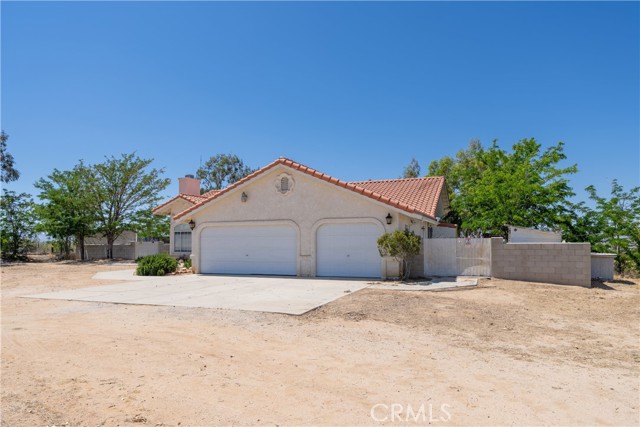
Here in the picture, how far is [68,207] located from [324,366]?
34.2 m

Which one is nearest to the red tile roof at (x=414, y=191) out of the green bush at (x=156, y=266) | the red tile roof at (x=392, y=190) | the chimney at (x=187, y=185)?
the red tile roof at (x=392, y=190)

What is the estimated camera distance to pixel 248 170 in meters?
61.6

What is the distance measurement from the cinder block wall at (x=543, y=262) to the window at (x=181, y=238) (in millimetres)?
20017

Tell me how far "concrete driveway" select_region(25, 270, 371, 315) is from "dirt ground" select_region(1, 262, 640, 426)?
35.0 inches

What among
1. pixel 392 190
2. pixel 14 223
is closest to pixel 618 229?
pixel 392 190

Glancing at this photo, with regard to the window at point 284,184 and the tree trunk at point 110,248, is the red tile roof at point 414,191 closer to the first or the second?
the window at point 284,184

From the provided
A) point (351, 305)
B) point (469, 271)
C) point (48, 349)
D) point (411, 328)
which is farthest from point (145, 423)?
point (469, 271)

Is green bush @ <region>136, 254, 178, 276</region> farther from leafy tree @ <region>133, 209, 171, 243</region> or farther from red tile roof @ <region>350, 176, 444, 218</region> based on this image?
leafy tree @ <region>133, 209, 171, 243</region>

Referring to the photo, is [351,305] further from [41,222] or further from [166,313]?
[41,222]

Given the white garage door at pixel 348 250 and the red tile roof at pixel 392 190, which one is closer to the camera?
the red tile roof at pixel 392 190

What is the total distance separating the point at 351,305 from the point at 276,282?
19.1ft

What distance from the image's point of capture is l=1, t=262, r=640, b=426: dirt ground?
4.28 m

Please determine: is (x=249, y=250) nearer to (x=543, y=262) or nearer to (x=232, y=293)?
(x=232, y=293)

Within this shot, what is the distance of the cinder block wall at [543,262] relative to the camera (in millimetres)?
14906
